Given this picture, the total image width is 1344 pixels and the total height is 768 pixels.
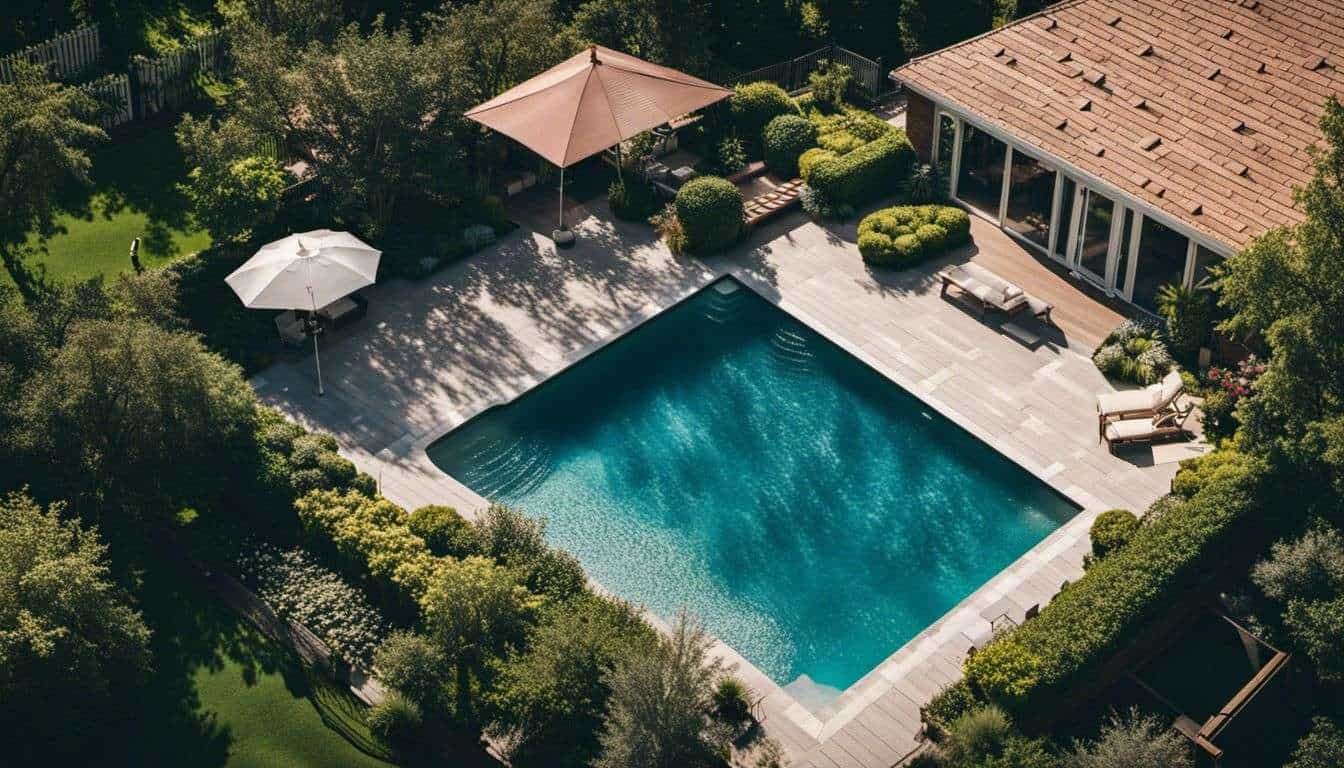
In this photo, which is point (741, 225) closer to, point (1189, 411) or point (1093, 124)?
point (1093, 124)

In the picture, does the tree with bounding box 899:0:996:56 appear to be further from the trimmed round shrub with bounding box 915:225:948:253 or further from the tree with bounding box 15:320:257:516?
the tree with bounding box 15:320:257:516

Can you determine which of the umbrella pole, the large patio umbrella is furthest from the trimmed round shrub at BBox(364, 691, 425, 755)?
the large patio umbrella

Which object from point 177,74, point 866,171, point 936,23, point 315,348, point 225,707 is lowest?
point 225,707

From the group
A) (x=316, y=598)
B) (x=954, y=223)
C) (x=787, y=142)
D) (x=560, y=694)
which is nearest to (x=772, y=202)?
(x=787, y=142)

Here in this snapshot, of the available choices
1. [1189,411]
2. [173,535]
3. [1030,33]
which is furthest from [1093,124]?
[173,535]

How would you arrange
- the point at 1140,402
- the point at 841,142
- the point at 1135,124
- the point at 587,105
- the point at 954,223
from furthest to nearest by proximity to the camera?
the point at 841,142
the point at 954,223
the point at 587,105
the point at 1135,124
the point at 1140,402

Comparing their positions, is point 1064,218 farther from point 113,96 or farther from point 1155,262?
point 113,96

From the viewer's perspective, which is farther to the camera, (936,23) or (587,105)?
(936,23)
